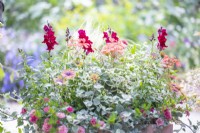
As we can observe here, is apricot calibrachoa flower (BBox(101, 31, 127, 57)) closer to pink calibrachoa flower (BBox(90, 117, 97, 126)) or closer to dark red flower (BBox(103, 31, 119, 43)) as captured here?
dark red flower (BBox(103, 31, 119, 43))

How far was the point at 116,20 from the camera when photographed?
226 inches

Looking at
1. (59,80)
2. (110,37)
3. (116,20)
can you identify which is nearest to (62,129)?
(59,80)

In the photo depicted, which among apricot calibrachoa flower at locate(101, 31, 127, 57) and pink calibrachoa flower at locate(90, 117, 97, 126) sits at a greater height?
apricot calibrachoa flower at locate(101, 31, 127, 57)

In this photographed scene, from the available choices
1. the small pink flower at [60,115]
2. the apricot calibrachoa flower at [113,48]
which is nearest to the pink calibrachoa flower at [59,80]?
the small pink flower at [60,115]

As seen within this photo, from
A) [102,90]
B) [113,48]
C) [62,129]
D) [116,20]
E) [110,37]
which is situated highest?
[116,20]

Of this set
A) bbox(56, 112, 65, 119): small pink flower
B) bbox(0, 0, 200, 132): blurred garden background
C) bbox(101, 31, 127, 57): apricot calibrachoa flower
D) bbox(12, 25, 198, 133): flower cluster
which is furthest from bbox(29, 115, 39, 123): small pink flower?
bbox(0, 0, 200, 132): blurred garden background

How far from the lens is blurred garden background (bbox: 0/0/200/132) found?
569 cm

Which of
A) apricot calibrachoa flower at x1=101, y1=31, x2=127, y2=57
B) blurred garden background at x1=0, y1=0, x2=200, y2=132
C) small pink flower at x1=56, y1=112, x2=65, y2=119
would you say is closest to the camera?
small pink flower at x1=56, y1=112, x2=65, y2=119

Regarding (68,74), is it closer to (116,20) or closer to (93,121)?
(93,121)

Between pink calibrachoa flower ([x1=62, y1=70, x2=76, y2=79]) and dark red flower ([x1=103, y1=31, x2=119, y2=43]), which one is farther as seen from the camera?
dark red flower ([x1=103, y1=31, x2=119, y2=43])

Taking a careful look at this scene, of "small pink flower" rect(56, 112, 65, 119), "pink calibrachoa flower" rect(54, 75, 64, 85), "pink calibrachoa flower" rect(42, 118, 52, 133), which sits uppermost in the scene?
"pink calibrachoa flower" rect(54, 75, 64, 85)

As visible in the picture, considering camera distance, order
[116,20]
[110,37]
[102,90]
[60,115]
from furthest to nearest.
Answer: [116,20] < [110,37] < [102,90] < [60,115]

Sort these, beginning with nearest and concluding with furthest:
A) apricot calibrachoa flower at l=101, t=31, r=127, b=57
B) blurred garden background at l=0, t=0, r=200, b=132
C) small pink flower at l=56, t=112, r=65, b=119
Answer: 1. small pink flower at l=56, t=112, r=65, b=119
2. apricot calibrachoa flower at l=101, t=31, r=127, b=57
3. blurred garden background at l=0, t=0, r=200, b=132

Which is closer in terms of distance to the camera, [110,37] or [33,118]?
[33,118]
